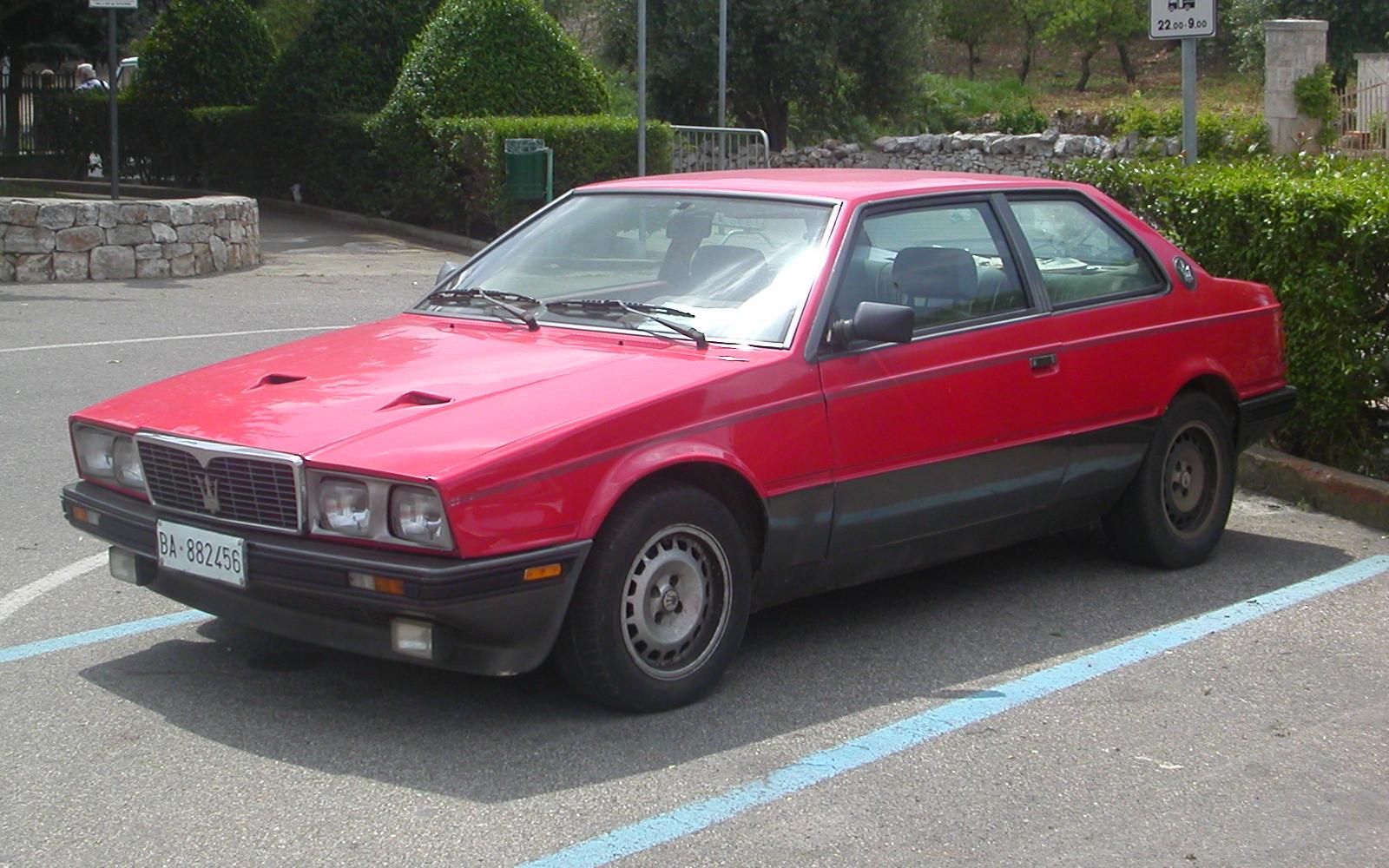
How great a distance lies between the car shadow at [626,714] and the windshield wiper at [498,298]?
1.17 metres

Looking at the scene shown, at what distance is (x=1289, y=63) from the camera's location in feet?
93.1

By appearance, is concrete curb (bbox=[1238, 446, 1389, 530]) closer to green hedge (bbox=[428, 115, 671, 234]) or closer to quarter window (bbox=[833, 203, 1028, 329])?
quarter window (bbox=[833, 203, 1028, 329])

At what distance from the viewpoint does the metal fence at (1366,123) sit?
87.5 feet

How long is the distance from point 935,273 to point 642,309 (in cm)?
101

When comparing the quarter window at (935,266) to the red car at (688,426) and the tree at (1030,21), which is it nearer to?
the red car at (688,426)

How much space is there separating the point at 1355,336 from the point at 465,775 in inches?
196

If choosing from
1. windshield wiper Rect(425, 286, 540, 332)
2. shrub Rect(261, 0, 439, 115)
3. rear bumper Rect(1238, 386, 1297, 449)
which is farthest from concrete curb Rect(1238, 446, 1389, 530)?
shrub Rect(261, 0, 439, 115)

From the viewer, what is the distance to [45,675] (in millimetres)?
5066

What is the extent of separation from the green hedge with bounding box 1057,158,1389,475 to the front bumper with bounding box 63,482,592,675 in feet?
14.9

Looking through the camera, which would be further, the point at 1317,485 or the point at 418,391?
the point at 1317,485

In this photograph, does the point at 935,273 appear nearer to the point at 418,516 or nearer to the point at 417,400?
the point at 417,400

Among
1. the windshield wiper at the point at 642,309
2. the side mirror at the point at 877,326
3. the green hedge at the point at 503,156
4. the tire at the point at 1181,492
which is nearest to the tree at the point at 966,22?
the green hedge at the point at 503,156

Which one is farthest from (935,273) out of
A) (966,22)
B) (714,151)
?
(966,22)

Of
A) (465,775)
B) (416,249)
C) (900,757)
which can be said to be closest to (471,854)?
(465,775)
